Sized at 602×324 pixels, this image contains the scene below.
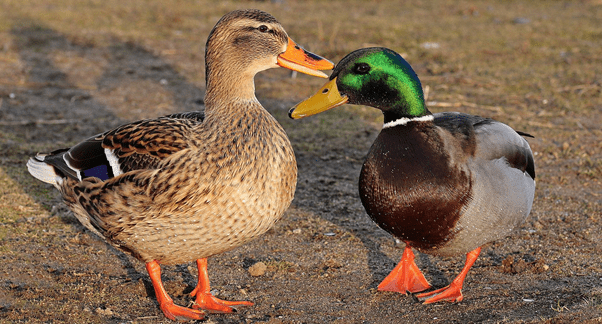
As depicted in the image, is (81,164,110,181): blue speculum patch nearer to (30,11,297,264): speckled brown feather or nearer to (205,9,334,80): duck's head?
(30,11,297,264): speckled brown feather

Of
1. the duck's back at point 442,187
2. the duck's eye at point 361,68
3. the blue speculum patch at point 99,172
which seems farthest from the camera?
the duck's eye at point 361,68

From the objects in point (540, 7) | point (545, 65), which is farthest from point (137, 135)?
point (540, 7)

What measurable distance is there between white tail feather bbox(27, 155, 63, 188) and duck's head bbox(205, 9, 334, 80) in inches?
46.4

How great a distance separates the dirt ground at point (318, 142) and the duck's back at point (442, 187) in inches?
16.5

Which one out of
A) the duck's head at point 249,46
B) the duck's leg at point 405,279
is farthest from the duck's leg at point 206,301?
the duck's head at point 249,46

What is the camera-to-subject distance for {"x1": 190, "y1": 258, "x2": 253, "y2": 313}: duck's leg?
3.57 meters

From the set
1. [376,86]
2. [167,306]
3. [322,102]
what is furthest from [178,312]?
[376,86]

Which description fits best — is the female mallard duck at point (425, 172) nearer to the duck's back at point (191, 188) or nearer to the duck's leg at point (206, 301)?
the duck's back at point (191, 188)

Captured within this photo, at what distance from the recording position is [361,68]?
12.0 ft

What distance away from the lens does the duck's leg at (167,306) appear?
3479 mm

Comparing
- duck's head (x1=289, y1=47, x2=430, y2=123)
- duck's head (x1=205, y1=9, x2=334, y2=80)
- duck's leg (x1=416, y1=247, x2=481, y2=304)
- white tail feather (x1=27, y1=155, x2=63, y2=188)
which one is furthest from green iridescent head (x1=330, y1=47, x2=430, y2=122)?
white tail feather (x1=27, y1=155, x2=63, y2=188)

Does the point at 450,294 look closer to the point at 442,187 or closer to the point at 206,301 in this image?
the point at 442,187

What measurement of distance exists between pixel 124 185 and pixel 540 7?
11963 mm

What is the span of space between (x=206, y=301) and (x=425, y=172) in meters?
1.40
